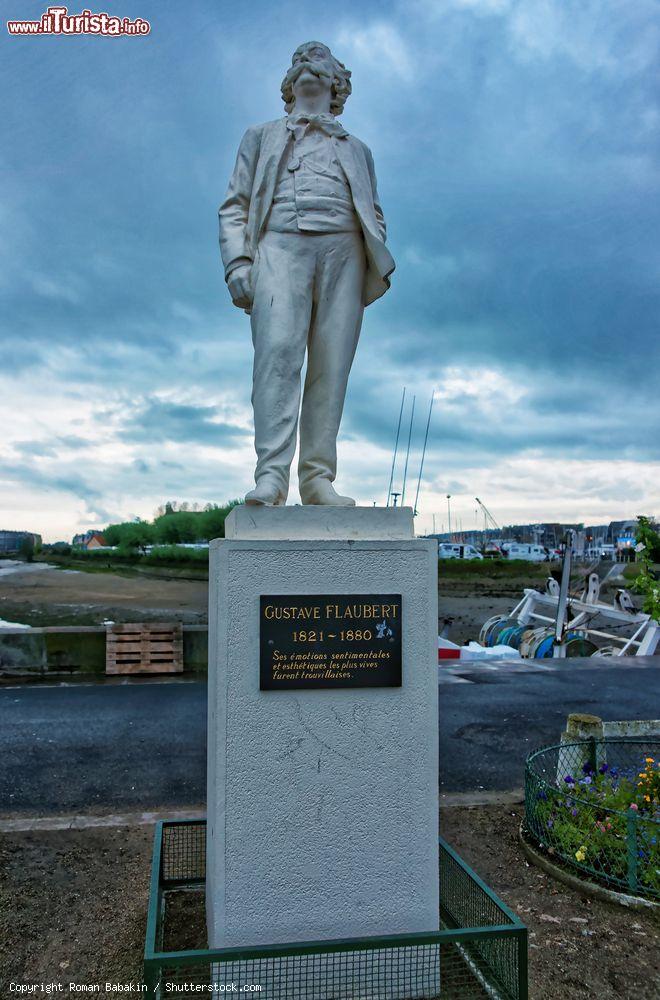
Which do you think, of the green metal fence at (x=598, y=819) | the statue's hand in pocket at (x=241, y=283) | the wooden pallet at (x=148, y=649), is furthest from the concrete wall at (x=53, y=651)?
the statue's hand in pocket at (x=241, y=283)

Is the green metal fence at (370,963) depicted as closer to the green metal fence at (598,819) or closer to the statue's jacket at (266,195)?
the green metal fence at (598,819)

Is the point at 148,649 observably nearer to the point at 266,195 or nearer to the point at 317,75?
the point at 266,195

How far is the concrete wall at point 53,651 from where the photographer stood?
32.6 feet

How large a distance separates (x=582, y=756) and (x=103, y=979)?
3323 mm

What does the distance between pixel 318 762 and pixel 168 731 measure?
4678 millimetres

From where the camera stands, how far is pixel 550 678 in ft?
33.6

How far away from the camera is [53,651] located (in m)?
10.0

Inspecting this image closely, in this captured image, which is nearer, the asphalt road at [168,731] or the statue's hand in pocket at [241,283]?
the statue's hand in pocket at [241,283]

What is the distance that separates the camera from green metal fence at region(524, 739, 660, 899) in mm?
3861

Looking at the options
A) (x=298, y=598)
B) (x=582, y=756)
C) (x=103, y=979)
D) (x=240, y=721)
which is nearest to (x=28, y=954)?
(x=103, y=979)

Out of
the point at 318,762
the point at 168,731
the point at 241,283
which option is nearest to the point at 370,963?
the point at 318,762

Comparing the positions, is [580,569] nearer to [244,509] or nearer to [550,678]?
[550,678]

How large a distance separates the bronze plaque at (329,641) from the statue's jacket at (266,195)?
70.7 inches

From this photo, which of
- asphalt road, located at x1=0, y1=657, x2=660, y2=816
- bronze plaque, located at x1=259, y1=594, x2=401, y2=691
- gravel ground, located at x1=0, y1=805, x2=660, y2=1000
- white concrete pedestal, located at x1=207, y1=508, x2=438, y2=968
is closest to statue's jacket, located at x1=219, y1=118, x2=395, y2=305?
white concrete pedestal, located at x1=207, y1=508, x2=438, y2=968
